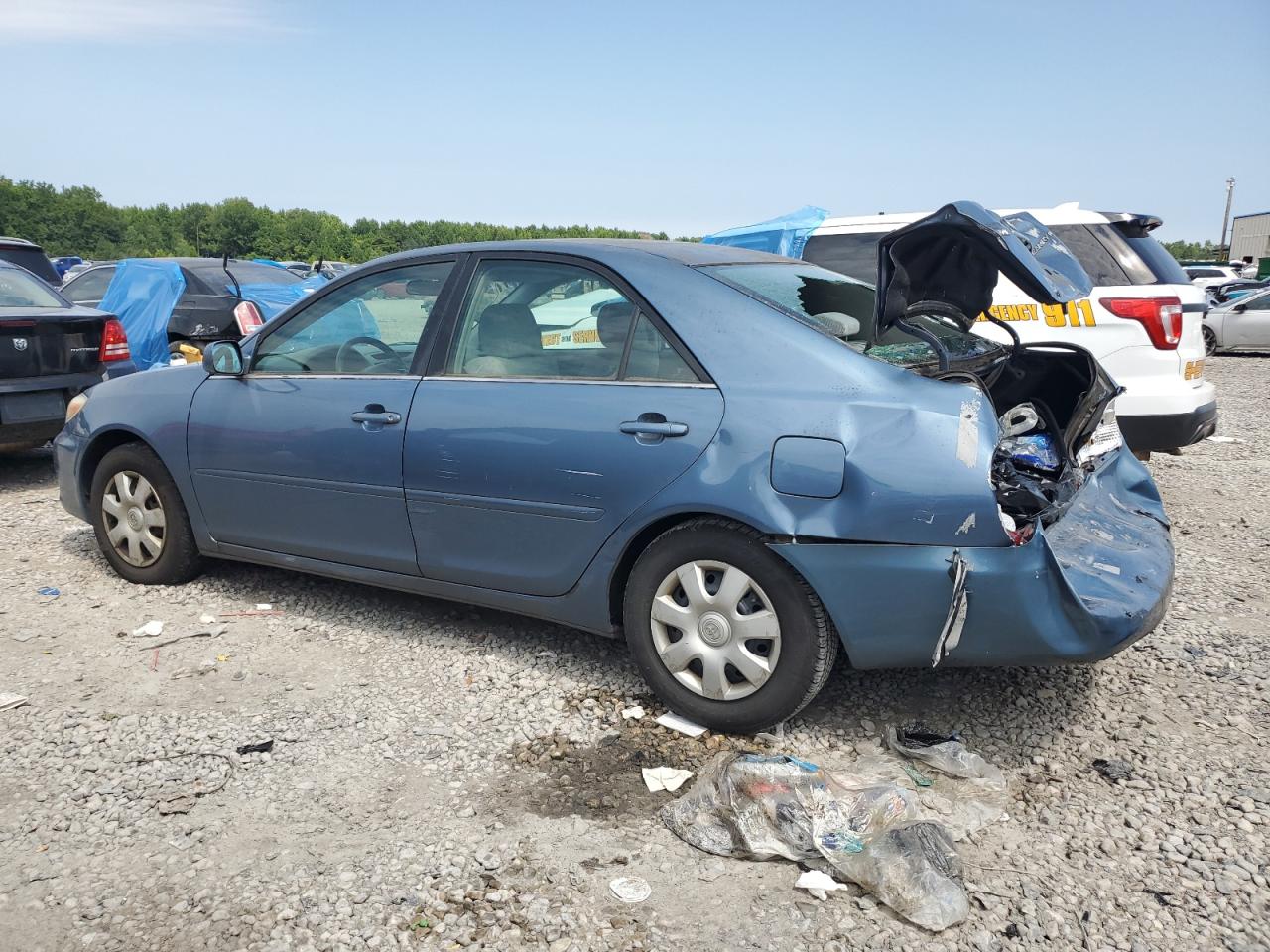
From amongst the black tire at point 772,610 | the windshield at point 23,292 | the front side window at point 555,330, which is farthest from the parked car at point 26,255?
the black tire at point 772,610

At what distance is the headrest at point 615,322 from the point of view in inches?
141

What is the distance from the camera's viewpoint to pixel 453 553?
12.8 feet

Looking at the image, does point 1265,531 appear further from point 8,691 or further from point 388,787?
point 8,691

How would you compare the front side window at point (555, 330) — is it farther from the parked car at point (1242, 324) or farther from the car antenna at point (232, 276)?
the parked car at point (1242, 324)

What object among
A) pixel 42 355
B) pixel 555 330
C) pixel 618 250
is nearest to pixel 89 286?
pixel 42 355

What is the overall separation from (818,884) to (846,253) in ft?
20.8

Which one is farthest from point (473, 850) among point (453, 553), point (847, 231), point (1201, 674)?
point (847, 231)

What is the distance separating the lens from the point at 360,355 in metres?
4.26

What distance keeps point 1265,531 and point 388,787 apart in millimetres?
5254

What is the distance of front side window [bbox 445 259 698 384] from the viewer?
3.53 m

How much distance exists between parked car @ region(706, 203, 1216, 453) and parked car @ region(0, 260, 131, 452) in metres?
6.18

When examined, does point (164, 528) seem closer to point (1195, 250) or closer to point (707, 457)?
point (707, 457)

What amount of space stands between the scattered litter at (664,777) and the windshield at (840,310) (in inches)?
57.5

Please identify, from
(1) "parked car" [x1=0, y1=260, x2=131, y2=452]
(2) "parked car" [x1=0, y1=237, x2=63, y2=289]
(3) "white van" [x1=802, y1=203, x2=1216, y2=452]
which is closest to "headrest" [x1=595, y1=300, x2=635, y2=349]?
(3) "white van" [x1=802, y1=203, x2=1216, y2=452]
